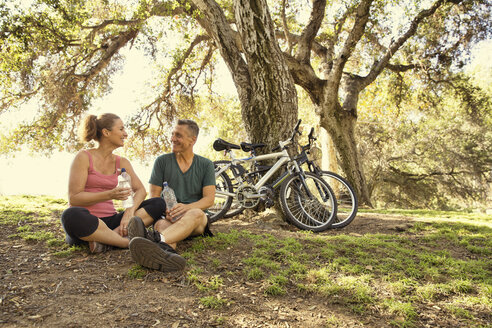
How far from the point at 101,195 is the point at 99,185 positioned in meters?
0.23

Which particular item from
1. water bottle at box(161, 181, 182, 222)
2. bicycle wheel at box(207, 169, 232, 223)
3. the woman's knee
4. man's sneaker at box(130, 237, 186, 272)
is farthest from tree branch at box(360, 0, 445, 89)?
the woman's knee

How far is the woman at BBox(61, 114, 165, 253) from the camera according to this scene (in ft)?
10.0

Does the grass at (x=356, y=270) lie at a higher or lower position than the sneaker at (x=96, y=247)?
lower

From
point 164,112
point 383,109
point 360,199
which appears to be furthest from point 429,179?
point 164,112

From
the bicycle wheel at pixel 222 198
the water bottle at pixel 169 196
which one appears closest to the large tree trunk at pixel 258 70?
the bicycle wheel at pixel 222 198

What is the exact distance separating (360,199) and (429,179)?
11795mm

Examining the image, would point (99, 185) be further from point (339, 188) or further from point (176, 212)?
point (339, 188)

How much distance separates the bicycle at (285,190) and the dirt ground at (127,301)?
2014 millimetres

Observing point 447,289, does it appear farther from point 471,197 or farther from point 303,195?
point 471,197

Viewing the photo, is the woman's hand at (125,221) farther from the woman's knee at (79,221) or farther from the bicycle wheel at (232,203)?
the bicycle wheel at (232,203)

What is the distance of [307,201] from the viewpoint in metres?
5.02

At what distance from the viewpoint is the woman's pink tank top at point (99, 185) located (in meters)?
3.24

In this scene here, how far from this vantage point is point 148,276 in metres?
2.79

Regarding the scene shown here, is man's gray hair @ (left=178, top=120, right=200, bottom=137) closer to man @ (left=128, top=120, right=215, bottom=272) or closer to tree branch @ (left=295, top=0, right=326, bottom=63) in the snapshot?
man @ (left=128, top=120, right=215, bottom=272)
